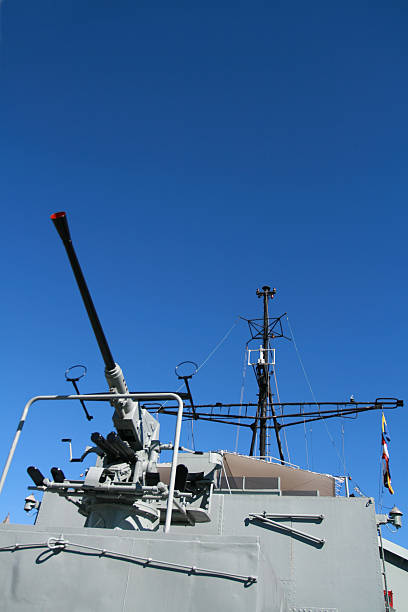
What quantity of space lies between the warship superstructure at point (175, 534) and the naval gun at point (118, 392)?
0.02 meters

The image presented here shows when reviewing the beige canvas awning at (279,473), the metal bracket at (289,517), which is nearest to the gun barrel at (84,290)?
the metal bracket at (289,517)

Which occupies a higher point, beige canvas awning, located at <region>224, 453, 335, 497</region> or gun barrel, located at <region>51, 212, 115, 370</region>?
beige canvas awning, located at <region>224, 453, 335, 497</region>

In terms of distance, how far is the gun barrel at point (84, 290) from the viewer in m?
5.65

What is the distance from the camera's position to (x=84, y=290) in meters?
6.54

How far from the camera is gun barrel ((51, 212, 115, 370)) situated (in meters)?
5.65

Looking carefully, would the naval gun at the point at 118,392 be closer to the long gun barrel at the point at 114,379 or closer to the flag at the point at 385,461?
the long gun barrel at the point at 114,379

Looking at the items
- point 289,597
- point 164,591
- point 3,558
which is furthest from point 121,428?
point 289,597

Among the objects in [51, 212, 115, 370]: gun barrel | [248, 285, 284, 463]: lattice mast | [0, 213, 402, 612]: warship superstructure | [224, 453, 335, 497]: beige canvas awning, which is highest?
[248, 285, 284, 463]: lattice mast

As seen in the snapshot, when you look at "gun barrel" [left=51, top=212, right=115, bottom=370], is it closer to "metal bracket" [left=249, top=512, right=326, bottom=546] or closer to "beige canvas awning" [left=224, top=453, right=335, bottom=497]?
"metal bracket" [left=249, top=512, right=326, bottom=546]

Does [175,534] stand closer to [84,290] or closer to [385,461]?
[84,290]

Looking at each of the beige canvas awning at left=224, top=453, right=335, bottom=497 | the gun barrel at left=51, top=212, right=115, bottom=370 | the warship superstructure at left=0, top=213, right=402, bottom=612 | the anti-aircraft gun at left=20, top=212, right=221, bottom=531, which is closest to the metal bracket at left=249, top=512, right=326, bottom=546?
the warship superstructure at left=0, top=213, right=402, bottom=612

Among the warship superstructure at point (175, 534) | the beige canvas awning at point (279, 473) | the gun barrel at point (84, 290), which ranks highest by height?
the beige canvas awning at point (279, 473)

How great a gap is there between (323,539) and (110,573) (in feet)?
22.6

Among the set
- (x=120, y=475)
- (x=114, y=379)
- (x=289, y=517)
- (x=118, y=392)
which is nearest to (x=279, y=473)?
(x=289, y=517)
